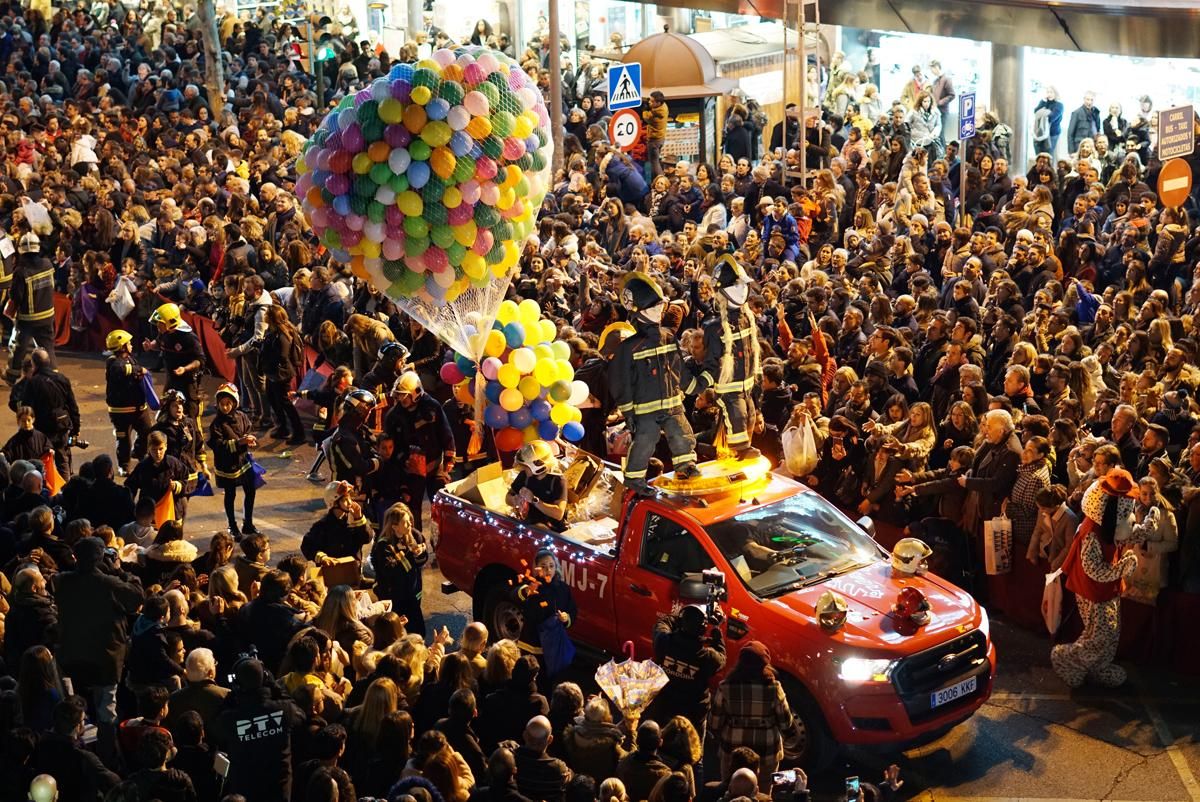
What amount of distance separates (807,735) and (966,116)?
12790 millimetres

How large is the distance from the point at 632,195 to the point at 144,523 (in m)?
14.0

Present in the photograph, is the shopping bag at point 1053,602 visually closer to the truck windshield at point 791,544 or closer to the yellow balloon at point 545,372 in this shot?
the truck windshield at point 791,544

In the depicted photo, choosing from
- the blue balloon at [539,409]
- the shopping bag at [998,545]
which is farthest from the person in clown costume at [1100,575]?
the blue balloon at [539,409]

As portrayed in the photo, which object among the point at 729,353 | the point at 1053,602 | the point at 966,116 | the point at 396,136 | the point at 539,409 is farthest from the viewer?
the point at 966,116

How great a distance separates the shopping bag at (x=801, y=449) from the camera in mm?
14656

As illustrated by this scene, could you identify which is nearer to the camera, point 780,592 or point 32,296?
point 780,592

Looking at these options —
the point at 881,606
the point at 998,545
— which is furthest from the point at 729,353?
the point at 881,606

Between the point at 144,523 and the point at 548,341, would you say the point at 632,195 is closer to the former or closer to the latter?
the point at 548,341

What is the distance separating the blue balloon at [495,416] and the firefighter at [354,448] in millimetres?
1039

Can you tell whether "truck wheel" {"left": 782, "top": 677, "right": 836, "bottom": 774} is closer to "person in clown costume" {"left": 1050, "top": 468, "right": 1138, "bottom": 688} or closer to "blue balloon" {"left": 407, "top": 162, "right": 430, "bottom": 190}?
"person in clown costume" {"left": 1050, "top": 468, "right": 1138, "bottom": 688}

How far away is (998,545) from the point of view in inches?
536

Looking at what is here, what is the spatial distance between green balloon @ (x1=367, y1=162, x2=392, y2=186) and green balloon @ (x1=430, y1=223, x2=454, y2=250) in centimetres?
60

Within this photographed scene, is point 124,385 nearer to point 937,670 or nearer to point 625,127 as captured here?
point 937,670

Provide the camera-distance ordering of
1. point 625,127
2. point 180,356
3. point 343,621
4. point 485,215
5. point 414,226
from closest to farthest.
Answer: point 343,621 < point 414,226 < point 485,215 < point 180,356 < point 625,127
